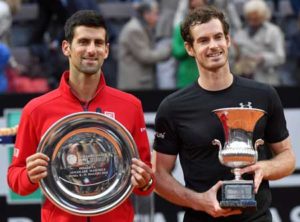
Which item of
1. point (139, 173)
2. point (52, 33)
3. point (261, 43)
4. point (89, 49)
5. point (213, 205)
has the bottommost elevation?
Result: point (213, 205)

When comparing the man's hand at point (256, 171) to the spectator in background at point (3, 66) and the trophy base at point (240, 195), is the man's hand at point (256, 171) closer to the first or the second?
the trophy base at point (240, 195)

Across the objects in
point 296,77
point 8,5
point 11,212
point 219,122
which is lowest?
point 11,212

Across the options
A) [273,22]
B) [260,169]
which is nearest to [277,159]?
[260,169]

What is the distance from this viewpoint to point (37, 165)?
194 inches

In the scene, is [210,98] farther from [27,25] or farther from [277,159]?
[27,25]

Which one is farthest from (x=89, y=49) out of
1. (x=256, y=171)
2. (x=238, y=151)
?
(x=256, y=171)

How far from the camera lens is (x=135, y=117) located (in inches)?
209

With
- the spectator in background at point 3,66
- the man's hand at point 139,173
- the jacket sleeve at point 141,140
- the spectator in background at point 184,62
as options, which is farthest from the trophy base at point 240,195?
the spectator in background at point 3,66

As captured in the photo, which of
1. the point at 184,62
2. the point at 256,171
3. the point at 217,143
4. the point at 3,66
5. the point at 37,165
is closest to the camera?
the point at 37,165

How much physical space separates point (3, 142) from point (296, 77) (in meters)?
5.99

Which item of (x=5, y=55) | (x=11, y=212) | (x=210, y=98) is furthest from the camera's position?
(x=5, y=55)

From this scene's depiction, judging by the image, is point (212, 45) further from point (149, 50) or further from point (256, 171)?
point (149, 50)

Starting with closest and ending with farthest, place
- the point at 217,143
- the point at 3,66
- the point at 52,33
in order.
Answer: the point at 217,143
the point at 3,66
the point at 52,33

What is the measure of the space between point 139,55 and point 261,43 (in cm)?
122
